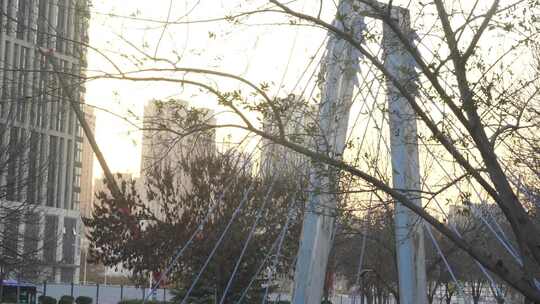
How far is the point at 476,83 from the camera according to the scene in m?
7.55

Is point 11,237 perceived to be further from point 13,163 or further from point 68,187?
point 68,187

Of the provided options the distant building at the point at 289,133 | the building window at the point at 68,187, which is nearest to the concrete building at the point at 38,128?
the building window at the point at 68,187

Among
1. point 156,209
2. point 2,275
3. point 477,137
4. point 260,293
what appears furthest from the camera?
point 2,275

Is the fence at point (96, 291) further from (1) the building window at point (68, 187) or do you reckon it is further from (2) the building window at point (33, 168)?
(1) the building window at point (68, 187)

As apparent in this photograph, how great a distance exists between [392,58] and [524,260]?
5113 mm

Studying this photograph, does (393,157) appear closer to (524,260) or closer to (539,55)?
(539,55)

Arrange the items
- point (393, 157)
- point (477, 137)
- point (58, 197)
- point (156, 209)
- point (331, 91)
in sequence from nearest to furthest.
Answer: point (477, 137), point (331, 91), point (393, 157), point (156, 209), point (58, 197)

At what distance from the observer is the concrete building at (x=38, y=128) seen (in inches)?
324

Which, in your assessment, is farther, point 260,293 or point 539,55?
point 260,293

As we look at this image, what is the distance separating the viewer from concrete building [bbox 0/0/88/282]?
8.23 metres

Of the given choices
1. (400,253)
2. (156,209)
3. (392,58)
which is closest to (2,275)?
(156,209)

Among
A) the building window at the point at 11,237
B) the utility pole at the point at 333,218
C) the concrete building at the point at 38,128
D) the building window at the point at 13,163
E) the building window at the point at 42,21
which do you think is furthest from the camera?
the building window at the point at 11,237

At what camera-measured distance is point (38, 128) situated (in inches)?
A: 1033

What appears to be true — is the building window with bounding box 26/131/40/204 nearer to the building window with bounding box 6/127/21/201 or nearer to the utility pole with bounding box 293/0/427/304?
the building window with bounding box 6/127/21/201
